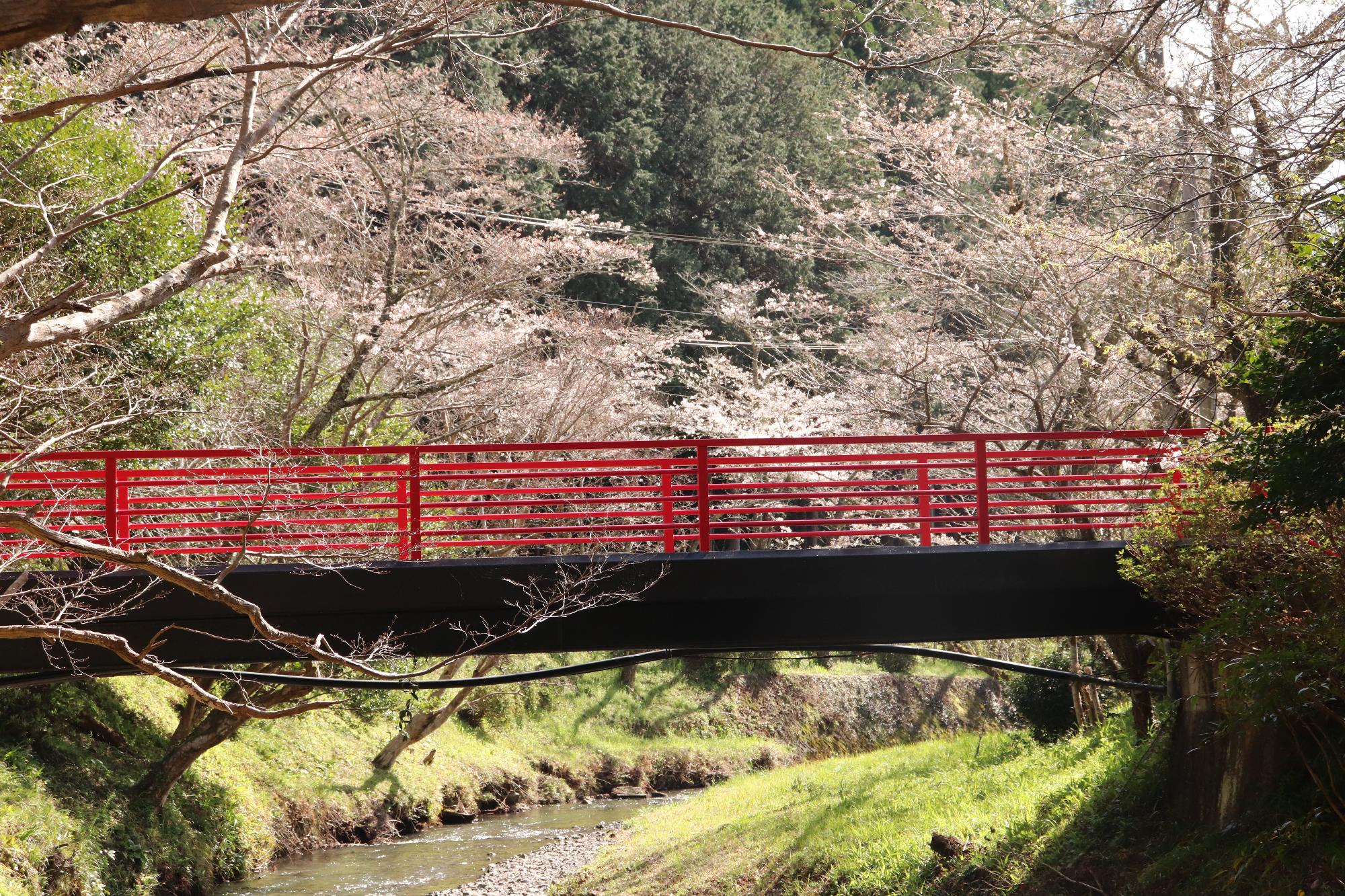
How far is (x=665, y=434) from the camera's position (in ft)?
89.1

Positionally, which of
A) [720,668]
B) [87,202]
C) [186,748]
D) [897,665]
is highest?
[87,202]

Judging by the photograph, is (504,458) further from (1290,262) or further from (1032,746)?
(1290,262)

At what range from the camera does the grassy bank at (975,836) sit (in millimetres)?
8789

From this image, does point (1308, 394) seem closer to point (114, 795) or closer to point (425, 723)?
point (114, 795)

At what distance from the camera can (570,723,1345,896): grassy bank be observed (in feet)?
28.8

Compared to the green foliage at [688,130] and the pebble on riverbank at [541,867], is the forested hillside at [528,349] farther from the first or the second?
the pebble on riverbank at [541,867]

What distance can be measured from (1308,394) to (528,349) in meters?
14.9

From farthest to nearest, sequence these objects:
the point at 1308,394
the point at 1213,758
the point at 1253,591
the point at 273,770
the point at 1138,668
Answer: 1. the point at 273,770
2. the point at 1138,668
3. the point at 1213,758
4. the point at 1253,591
5. the point at 1308,394

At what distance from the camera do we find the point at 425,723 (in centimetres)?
1952

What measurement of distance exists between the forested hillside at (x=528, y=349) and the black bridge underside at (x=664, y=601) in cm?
17

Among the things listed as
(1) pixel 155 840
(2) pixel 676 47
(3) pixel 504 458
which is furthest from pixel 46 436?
(2) pixel 676 47

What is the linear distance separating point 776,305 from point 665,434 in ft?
13.5

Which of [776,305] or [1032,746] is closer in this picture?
[1032,746]

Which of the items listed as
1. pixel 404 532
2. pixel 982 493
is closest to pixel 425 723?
pixel 404 532
